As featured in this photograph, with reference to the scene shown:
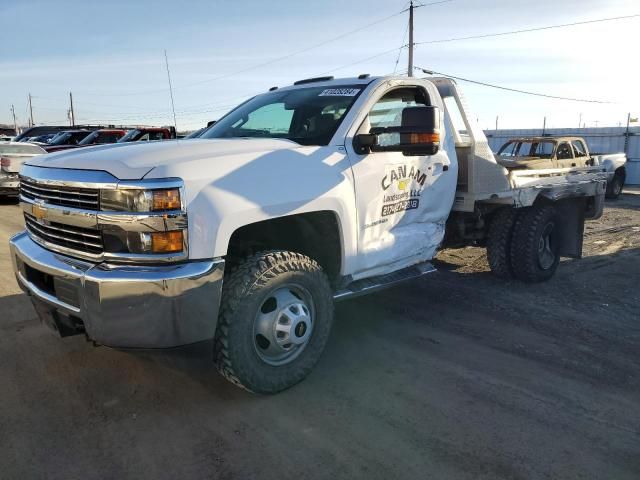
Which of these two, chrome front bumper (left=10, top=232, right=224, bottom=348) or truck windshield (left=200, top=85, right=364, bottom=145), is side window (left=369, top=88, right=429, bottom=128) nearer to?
truck windshield (left=200, top=85, right=364, bottom=145)

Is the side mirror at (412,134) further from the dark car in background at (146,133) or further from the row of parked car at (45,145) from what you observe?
the dark car in background at (146,133)

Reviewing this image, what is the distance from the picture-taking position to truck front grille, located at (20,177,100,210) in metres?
3.02

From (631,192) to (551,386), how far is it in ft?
63.8

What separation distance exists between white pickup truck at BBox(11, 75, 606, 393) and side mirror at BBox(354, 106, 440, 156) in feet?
0.03

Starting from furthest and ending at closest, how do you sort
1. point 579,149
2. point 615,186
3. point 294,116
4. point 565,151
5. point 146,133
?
point 615,186 → point 146,133 → point 579,149 → point 565,151 → point 294,116

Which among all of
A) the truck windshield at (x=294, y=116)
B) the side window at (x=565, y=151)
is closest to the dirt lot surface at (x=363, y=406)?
the truck windshield at (x=294, y=116)

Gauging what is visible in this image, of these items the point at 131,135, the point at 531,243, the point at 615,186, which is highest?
the point at 131,135

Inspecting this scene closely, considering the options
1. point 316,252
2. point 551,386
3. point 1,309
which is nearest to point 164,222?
point 316,252

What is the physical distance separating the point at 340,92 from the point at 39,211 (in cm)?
238

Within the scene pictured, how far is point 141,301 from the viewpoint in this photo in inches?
111

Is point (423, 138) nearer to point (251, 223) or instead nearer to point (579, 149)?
point (251, 223)

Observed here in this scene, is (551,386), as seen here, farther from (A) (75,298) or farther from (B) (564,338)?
(A) (75,298)

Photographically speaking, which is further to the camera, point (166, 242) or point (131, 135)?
point (131, 135)

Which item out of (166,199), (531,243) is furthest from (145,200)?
(531,243)
